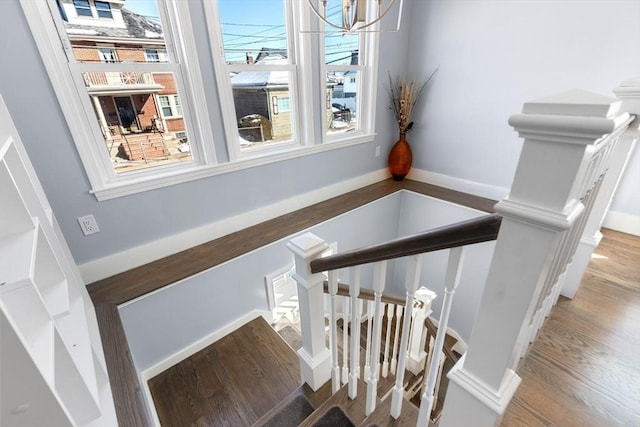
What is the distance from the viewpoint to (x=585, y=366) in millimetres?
1012

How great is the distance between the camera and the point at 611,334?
3.82 ft

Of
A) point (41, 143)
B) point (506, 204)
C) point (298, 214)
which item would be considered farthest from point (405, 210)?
point (41, 143)

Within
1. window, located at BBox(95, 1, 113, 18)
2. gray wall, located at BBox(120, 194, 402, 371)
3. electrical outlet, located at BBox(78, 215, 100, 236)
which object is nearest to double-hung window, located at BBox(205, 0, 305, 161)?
window, located at BBox(95, 1, 113, 18)

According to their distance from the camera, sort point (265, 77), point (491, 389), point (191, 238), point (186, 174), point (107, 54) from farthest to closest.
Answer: point (265, 77), point (191, 238), point (186, 174), point (107, 54), point (491, 389)

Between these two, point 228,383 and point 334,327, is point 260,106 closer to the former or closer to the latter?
point 334,327

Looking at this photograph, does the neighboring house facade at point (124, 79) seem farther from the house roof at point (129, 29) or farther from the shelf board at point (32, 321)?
the shelf board at point (32, 321)

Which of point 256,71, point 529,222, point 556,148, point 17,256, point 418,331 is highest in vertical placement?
point 256,71

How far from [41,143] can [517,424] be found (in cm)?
239

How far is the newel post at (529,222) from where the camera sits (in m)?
0.40

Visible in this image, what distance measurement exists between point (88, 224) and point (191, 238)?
62cm

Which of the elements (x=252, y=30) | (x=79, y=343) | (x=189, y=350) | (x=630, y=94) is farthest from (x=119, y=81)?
(x=630, y=94)

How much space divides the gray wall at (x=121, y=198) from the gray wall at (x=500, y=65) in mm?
579

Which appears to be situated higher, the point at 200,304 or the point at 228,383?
the point at 200,304

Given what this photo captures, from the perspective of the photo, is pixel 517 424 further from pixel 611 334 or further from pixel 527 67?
pixel 527 67
